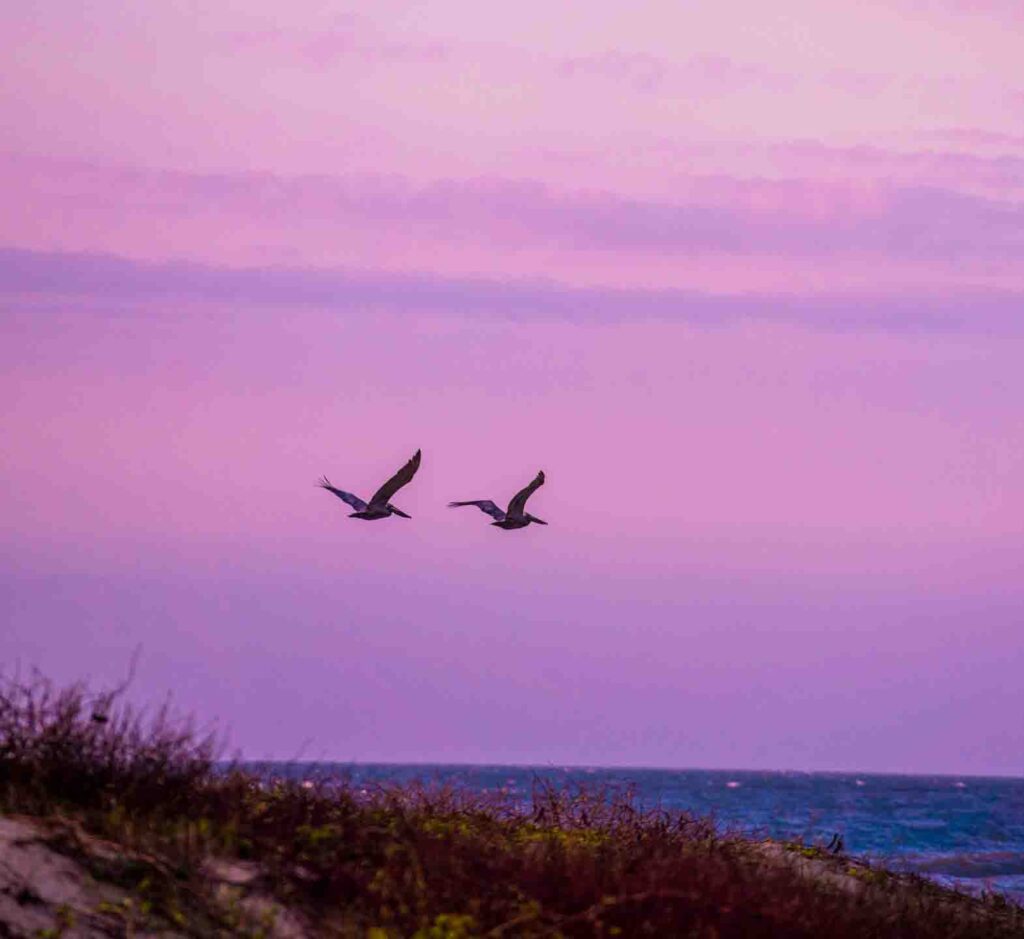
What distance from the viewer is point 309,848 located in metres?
11.5

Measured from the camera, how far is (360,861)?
1155 cm

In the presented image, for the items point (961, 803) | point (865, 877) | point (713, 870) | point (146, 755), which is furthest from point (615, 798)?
point (961, 803)

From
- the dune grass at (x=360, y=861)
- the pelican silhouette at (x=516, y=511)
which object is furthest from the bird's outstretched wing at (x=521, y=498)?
the dune grass at (x=360, y=861)

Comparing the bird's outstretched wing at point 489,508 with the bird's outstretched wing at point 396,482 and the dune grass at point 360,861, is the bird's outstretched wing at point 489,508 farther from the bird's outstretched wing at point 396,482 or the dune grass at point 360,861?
the dune grass at point 360,861

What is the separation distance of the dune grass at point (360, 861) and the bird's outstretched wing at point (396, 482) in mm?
A: 7934

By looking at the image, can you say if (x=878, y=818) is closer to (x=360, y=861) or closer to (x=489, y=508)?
(x=489, y=508)

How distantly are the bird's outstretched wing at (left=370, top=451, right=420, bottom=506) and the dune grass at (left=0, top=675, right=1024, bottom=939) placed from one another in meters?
7.93

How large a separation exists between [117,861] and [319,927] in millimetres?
1271

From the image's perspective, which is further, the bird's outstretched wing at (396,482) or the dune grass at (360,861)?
the bird's outstretched wing at (396,482)

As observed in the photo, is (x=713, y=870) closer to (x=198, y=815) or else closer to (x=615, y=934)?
(x=615, y=934)

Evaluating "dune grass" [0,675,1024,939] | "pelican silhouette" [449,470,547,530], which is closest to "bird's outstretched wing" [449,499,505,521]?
"pelican silhouette" [449,470,547,530]

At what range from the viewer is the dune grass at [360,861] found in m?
10.9

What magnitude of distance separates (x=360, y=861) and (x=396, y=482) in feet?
34.0

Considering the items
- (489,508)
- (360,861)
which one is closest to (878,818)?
(489,508)
